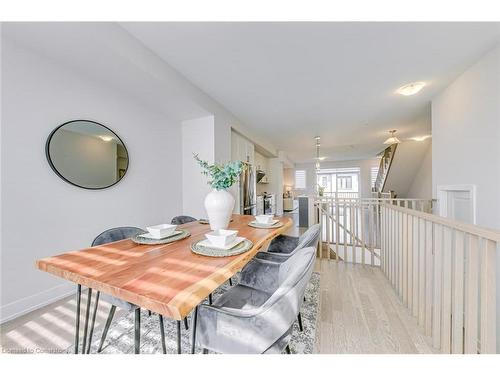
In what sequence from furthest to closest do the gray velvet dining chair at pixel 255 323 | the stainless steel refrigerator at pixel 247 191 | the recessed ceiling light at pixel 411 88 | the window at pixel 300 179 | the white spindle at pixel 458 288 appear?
the window at pixel 300 179, the stainless steel refrigerator at pixel 247 191, the recessed ceiling light at pixel 411 88, the white spindle at pixel 458 288, the gray velvet dining chair at pixel 255 323

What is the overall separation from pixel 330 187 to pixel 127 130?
9390 millimetres

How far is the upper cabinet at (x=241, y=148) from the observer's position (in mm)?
3871

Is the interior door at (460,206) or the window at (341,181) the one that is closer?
the interior door at (460,206)

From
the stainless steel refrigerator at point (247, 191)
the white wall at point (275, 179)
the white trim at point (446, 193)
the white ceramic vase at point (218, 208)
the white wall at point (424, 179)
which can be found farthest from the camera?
the white wall at point (275, 179)

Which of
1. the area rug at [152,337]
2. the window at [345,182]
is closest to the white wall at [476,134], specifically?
the area rug at [152,337]

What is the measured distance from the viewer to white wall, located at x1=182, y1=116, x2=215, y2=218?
9.96 feet

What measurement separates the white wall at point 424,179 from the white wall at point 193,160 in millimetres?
5319

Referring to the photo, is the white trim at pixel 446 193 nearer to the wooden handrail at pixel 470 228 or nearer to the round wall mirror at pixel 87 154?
the wooden handrail at pixel 470 228

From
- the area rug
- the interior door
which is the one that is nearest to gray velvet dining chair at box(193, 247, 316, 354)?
the area rug

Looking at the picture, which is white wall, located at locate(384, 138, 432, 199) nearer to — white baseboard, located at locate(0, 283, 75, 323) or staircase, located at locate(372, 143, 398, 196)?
staircase, located at locate(372, 143, 398, 196)

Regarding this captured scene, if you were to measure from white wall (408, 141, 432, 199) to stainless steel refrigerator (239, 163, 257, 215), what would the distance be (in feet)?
14.6

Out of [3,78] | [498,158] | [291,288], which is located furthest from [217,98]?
[498,158]

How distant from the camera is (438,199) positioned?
9.05 ft
